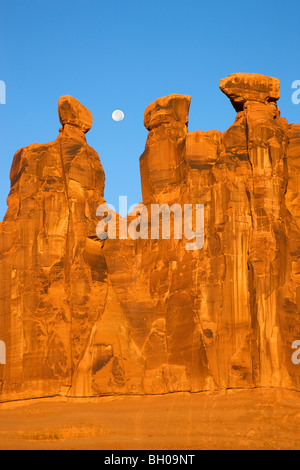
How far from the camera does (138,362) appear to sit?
3083 inches

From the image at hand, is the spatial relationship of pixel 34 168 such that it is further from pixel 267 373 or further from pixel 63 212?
pixel 267 373

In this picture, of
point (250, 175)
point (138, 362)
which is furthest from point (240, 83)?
point (138, 362)

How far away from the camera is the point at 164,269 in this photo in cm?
7969

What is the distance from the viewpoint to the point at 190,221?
259 feet

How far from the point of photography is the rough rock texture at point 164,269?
75188mm

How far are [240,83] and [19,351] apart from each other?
22689 millimetres

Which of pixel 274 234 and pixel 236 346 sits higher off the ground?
pixel 274 234

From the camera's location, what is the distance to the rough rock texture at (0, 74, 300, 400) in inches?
2960
